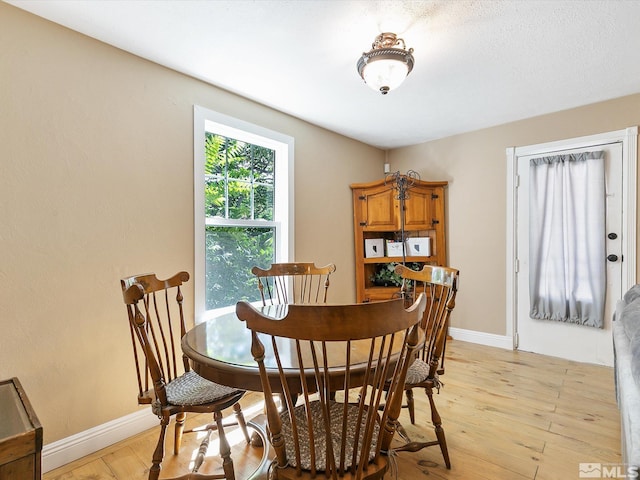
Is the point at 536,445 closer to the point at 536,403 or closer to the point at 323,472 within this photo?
the point at 536,403

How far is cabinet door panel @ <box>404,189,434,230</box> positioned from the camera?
3.80 meters

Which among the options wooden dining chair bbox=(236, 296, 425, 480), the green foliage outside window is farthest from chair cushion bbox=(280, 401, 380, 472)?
the green foliage outside window

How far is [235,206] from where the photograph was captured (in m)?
2.76

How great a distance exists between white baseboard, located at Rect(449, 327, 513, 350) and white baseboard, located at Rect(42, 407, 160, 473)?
3.08 m

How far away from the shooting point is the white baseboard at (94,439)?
5.63ft

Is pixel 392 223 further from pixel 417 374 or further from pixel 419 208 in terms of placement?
pixel 417 374

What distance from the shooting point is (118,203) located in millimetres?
2008

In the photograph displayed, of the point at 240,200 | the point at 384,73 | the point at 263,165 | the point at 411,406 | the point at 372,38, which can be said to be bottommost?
the point at 411,406

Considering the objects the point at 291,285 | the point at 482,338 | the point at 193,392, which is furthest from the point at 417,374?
the point at 482,338

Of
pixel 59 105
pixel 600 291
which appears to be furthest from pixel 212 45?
pixel 600 291

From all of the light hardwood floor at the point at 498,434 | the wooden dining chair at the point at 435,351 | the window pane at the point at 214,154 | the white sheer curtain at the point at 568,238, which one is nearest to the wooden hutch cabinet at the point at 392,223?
the white sheer curtain at the point at 568,238

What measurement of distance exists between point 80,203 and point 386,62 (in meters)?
1.88

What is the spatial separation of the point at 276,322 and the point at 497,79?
8.34 feet

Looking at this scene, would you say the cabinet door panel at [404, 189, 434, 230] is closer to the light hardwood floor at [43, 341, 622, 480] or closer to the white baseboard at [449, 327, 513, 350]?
the white baseboard at [449, 327, 513, 350]
